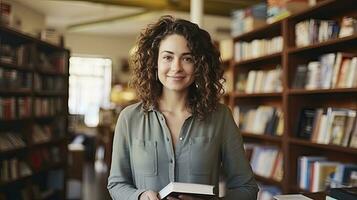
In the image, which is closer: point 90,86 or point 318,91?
point 318,91

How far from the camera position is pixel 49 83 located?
485 cm

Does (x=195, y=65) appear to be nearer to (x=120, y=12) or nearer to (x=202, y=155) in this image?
(x=202, y=155)

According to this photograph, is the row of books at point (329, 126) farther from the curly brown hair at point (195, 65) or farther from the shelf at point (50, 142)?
the shelf at point (50, 142)

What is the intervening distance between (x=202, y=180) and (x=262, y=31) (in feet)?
8.36

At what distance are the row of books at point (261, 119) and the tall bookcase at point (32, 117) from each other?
2.36 m

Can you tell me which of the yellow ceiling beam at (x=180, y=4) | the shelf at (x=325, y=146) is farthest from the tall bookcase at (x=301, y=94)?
the yellow ceiling beam at (x=180, y=4)

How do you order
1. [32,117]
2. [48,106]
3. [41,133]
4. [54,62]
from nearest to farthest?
1. [32,117]
2. [41,133]
3. [48,106]
4. [54,62]

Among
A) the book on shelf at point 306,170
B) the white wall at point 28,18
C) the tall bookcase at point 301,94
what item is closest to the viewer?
the tall bookcase at point 301,94

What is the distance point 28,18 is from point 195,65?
565cm

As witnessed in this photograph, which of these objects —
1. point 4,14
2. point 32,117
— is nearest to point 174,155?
point 4,14

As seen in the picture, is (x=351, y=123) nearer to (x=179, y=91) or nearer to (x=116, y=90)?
(x=179, y=91)

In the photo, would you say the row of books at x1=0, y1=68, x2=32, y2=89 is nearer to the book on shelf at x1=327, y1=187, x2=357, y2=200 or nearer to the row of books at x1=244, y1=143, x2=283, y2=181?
the row of books at x1=244, y1=143, x2=283, y2=181

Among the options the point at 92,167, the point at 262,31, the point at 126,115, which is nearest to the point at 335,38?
the point at 262,31

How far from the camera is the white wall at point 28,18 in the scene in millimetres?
5840
